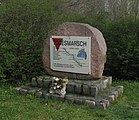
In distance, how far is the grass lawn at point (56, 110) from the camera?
17.8 feet

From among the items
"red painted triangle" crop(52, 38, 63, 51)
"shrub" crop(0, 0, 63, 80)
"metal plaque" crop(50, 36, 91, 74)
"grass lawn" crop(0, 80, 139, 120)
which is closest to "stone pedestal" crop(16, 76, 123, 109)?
"grass lawn" crop(0, 80, 139, 120)

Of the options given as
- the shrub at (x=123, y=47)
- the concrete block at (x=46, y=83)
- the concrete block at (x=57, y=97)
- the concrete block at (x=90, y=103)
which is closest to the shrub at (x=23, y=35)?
the concrete block at (x=46, y=83)

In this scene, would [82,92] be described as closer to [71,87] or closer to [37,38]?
[71,87]

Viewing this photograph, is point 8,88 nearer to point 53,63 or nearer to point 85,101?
point 53,63

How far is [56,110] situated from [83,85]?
960 mm

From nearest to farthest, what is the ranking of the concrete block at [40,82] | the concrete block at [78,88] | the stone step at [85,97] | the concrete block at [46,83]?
the stone step at [85,97], the concrete block at [78,88], the concrete block at [46,83], the concrete block at [40,82]

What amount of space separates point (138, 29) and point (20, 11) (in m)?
3.39

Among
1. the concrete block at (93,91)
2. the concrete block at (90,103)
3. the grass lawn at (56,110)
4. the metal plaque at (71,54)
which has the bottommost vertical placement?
the grass lawn at (56,110)

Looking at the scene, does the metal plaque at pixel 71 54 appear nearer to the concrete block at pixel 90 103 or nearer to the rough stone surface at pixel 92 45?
the rough stone surface at pixel 92 45

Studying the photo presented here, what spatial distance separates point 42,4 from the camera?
820 cm

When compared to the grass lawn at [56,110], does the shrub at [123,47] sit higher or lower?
higher

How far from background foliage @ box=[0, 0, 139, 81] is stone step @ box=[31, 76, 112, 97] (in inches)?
39.0

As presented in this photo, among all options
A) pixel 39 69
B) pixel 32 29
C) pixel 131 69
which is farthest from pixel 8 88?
pixel 131 69

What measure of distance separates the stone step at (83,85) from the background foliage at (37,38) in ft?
3.25
